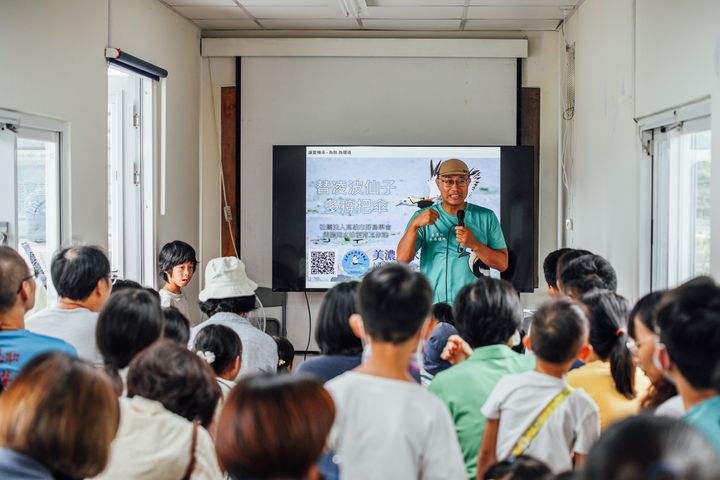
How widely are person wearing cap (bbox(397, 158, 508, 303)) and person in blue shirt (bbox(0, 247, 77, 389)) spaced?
141 inches

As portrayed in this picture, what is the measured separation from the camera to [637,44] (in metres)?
4.16

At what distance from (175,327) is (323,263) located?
10.6 ft

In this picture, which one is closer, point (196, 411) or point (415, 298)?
point (415, 298)

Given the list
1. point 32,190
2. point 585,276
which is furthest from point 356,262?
point 585,276

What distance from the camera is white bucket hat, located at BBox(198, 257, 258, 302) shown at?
3578 millimetres

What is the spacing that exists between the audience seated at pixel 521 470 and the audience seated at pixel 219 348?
1163 millimetres

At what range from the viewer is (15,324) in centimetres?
237

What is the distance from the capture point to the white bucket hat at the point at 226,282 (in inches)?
141

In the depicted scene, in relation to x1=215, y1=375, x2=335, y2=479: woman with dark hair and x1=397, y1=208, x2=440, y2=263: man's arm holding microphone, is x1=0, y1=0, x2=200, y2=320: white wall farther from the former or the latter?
x1=215, y1=375, x2=335, y2=479: woman with dark hair

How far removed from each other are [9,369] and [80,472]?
992mm

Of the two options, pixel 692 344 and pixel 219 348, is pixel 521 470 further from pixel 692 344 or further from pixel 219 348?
pixel 219 348

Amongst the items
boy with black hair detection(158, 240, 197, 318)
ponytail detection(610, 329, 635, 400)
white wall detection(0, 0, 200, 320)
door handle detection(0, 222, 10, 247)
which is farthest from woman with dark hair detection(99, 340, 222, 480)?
boy with black hair detection(158, 240, 197, 318)

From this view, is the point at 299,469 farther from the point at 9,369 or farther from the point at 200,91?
the point at 200,91

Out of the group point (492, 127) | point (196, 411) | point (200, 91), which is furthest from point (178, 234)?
point (196, 411)
